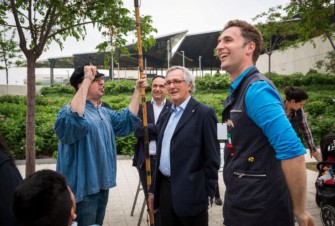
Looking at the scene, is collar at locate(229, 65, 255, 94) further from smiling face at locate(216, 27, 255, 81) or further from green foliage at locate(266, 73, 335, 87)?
green foliage at locate(266, 73, 335, 87)

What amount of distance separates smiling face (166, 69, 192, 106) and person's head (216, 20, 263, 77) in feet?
3.37

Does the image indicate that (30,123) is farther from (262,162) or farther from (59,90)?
(59,90)

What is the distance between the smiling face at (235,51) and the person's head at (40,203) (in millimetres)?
1334

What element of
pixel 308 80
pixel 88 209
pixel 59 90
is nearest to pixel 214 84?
pixel 308 80

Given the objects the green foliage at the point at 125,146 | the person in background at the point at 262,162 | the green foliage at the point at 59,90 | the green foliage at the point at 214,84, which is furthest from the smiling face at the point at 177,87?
the green foliage at the point at 59,90

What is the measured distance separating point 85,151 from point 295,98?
3.01 m

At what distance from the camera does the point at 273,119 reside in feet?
5.43

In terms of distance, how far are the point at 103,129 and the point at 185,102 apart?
2.93ft

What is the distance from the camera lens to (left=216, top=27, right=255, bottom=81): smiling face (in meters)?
1.98

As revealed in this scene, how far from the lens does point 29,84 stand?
5336 millimetres

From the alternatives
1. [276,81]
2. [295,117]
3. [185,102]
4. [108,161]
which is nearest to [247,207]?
[185,102]

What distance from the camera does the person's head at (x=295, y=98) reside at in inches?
161

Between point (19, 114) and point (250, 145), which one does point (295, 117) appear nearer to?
point (250, 145)

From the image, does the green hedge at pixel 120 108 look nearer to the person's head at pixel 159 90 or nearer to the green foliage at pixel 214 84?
the green foliage at pixel 214 84
